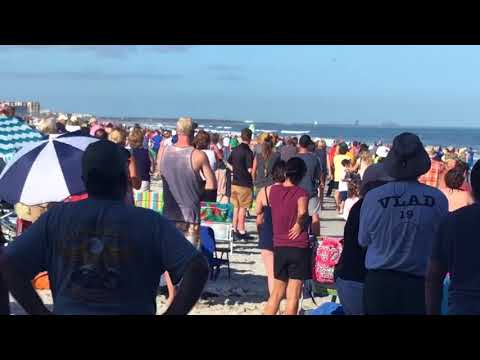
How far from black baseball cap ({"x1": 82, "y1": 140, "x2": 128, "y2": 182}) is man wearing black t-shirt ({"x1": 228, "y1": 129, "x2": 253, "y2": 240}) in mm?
9110

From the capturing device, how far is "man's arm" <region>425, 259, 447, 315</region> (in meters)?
3.85

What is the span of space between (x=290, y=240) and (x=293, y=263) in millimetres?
187

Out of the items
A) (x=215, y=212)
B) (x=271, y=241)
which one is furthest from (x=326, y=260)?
(x=215, y=212)

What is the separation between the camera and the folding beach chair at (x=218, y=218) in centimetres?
966

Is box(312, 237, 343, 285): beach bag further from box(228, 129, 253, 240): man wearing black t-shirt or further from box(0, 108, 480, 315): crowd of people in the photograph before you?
box(228, 129, 253, 240): man wearing black t-shirt

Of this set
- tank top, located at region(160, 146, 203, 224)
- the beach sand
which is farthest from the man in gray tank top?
the beach sand

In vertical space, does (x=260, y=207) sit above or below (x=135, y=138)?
below

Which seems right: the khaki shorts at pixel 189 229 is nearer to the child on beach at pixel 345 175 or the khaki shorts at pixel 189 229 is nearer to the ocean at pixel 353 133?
the child on beach at pixel 345 175

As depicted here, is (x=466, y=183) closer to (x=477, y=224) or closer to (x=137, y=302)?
(x=477, y=224)

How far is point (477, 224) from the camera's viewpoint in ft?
12.5

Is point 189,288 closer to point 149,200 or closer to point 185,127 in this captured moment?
point 185,127

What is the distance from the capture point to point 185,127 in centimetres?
716
